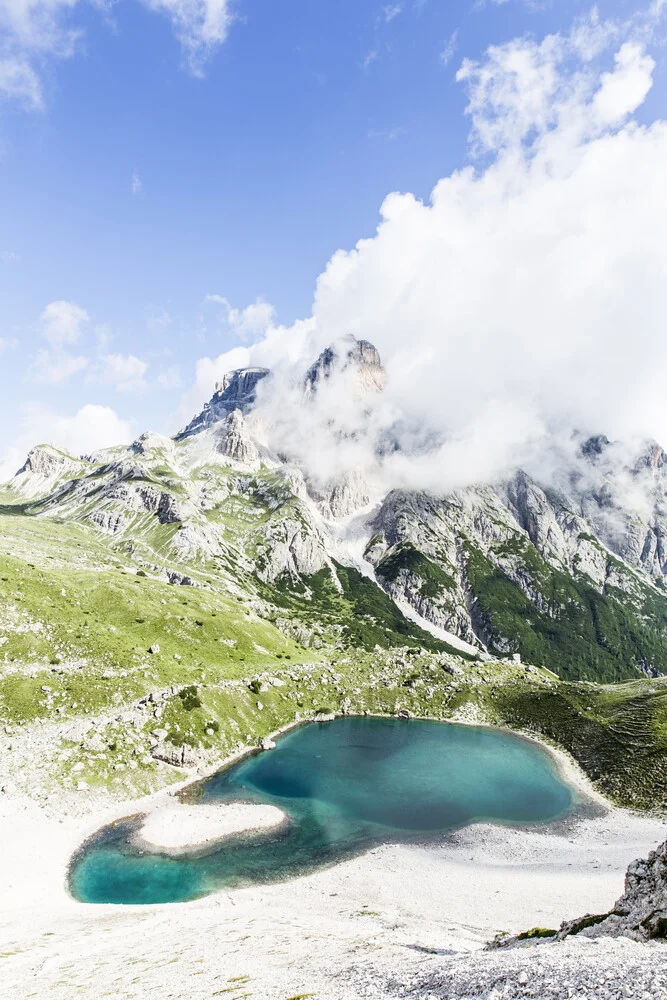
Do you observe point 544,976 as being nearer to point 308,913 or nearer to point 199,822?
point 308,913

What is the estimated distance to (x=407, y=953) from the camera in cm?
2433

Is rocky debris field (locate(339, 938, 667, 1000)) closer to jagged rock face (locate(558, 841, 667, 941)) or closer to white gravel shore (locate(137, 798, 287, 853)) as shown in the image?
jagged rock face (locate(558, 841, 667, 941))

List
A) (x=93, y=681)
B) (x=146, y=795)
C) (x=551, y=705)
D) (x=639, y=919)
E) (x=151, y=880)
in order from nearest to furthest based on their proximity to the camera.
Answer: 1. (x=639, y=919)
2. (x=151, y=880)
3. (x=146, y=795)
4. (x=93, y=681)
5. (x=551, y=705)

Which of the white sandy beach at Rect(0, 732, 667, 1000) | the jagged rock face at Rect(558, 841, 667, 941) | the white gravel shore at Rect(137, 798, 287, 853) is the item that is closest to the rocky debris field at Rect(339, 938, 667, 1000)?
the white sandy beach at Rect(0, 732, 667, 1000)

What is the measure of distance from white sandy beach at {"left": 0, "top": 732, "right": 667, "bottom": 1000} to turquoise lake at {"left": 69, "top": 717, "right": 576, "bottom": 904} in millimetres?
3820

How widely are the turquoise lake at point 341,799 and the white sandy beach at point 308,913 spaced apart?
150 inches

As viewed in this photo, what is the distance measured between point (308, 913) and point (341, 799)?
125ft

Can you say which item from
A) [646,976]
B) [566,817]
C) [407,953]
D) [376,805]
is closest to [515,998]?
[646,976]

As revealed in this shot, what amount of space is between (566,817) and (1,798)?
8362 cm

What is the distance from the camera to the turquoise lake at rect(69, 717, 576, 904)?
2219 inches

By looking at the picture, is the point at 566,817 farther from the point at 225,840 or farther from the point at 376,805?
the point at 225,840

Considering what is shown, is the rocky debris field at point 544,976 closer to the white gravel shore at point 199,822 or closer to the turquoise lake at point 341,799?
the turquoise lake at point 341,799

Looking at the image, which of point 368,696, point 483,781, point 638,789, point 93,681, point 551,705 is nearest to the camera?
point 638,789

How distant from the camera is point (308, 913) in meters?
43.4
